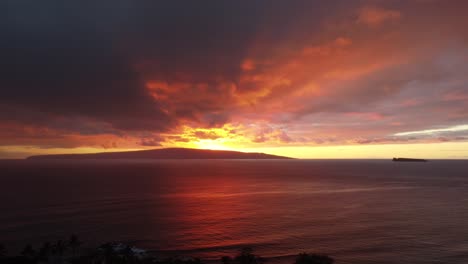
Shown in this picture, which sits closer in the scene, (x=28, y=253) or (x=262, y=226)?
(x=28, y=253)

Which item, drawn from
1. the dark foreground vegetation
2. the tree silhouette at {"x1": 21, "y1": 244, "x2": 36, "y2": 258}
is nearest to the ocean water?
the dark foreground vegetation

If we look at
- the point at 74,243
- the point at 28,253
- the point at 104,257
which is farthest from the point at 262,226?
the point at 28,253

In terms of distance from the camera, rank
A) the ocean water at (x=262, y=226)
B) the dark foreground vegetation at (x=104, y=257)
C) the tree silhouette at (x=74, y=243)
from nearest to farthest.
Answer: the dark foreground vegetation at (x=104, y=257)
the tree silhouette at (x=74, y=243)
the ocean water at (x=262, y=226)

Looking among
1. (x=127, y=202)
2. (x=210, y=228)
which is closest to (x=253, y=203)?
(x=210, y=228)

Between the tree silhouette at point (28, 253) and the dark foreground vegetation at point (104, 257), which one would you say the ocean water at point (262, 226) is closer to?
the dark foreground vegetation at point (104, 257)

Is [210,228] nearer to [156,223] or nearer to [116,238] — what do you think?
[156,223]

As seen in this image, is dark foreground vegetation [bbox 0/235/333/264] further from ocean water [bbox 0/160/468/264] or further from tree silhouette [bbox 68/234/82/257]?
ocean water [bbox 0/160/468/264]

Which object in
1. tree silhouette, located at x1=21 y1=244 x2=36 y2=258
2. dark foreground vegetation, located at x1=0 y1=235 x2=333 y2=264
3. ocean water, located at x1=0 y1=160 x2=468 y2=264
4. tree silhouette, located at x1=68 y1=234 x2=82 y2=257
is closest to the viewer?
dark foreground vegetation, located at x1=0 y1=235 x2=333 y2=264

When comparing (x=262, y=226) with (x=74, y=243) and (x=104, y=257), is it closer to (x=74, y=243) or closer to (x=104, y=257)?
(x=104, y=257)

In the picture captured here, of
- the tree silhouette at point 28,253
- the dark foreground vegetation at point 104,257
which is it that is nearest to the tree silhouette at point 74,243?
the dark foreground vegetation at point 104,257
